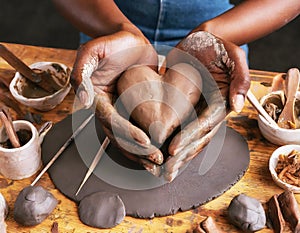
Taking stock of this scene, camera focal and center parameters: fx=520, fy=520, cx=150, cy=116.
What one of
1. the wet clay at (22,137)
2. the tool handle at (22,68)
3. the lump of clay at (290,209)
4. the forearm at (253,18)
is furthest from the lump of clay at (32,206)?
the forearm at (253,18)

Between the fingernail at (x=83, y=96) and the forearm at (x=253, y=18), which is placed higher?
the fingernail at (x=83, y=96)

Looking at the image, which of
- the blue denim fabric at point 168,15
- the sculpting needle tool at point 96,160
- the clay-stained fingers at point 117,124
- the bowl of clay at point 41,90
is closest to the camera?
the clay-stained fingers at point 117,124

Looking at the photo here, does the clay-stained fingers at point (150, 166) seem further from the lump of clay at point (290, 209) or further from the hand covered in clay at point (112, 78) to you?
the lump of clay at point (290, 209)

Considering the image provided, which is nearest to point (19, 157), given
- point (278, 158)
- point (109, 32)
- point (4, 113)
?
point (4, 113)

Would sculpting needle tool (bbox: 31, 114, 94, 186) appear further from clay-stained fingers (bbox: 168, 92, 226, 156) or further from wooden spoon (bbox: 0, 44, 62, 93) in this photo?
clay-stained fingers (bbox: 168, 92, 226, 156)

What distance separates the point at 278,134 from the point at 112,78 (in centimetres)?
39

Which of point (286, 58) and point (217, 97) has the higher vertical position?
point (217, 97)

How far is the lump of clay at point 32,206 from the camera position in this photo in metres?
1.01

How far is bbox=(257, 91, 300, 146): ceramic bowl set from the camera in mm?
1150

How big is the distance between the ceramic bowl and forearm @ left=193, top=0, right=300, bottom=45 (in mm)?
238

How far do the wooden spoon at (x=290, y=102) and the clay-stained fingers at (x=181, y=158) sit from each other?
21cm

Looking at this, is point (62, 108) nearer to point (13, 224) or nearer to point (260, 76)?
point (13, 224)

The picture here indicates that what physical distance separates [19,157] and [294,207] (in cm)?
57

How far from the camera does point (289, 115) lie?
119cm
